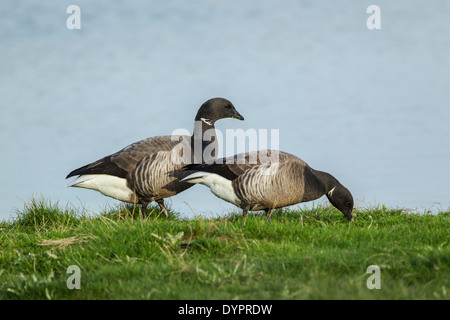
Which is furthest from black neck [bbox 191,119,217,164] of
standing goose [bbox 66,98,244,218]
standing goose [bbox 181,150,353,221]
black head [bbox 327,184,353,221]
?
black head [bbox 327,184,353,221]

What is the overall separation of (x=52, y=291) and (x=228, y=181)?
5813 mm

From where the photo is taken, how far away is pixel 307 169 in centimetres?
1270

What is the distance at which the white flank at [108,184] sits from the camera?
1322cm

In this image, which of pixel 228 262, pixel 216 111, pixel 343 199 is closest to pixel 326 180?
pixel 343 199

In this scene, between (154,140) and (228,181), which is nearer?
(228,181)

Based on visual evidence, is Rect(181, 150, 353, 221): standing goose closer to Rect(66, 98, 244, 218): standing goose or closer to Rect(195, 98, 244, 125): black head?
Rect(66, 98, 244, 218): standing goose

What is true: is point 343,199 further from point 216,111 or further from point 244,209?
point 216,111

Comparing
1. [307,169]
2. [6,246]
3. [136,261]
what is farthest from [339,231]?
[6,246]

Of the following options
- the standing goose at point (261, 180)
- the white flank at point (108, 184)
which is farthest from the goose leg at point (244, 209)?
the white flank at point (108, 184)

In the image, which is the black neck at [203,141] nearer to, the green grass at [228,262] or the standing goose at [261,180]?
the standing goose at [261,180]

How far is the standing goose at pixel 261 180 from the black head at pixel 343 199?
2.3 inches

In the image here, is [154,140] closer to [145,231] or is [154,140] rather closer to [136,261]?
[145,231]

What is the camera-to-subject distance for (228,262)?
7.55 m
